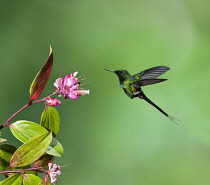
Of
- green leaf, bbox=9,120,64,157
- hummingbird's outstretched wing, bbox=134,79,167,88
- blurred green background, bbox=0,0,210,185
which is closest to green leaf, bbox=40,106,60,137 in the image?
green leaf, bbox=9,120,64,157

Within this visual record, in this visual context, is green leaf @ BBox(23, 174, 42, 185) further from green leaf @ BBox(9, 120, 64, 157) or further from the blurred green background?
the blurred green background

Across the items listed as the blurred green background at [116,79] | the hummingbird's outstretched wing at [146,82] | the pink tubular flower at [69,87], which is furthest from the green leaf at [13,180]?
the blurred green background at [116,79]

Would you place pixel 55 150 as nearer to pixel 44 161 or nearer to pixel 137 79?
pixel 44 161

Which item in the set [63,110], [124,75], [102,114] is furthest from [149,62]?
[124,75]

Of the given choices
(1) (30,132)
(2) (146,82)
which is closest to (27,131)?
(1) (30,132)

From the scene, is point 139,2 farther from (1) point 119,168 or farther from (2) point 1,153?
(2) point 1,153

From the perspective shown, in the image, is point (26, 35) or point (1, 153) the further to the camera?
point (26, 35)
